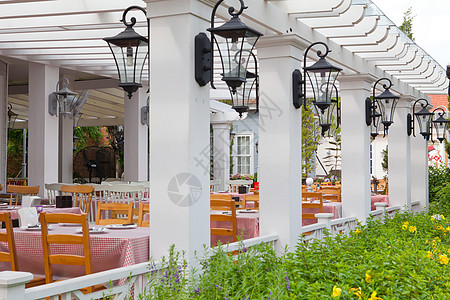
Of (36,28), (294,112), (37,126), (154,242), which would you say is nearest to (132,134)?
(37,126)

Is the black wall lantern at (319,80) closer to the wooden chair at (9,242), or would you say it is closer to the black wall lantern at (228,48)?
the black wall lantern at (228,48)

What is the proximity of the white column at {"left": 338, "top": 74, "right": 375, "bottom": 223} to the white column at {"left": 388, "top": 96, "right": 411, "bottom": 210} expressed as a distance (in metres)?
2.44

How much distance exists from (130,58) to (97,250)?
5.04ft

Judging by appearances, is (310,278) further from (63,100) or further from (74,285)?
(63,100)

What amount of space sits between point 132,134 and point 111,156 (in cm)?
476

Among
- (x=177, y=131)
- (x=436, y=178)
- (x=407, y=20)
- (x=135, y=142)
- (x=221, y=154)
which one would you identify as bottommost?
(x=436, y=178)

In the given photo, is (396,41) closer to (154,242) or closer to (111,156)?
(154,242)

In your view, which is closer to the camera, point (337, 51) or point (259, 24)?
point (259, 24)

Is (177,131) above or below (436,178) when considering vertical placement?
above

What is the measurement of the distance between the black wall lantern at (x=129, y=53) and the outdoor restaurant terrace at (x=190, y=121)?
2 cm

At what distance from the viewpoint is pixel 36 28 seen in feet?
25.5

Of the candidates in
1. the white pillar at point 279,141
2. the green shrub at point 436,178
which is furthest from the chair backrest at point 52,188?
the green shrub at point 436,178

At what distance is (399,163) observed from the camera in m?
11.0

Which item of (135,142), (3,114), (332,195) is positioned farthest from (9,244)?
(135,142)
